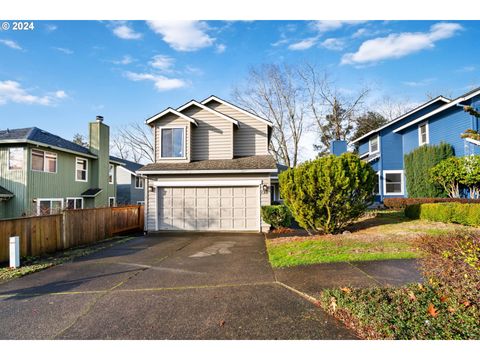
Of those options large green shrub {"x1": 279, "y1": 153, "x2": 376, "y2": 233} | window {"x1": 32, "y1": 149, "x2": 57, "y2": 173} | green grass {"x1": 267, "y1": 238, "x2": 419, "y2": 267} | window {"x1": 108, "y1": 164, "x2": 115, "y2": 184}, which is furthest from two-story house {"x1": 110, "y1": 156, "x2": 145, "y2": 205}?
green grass {"x1": 267, "y1": 238, "x2": 419, "y2": 267}

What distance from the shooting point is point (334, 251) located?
21.4ft

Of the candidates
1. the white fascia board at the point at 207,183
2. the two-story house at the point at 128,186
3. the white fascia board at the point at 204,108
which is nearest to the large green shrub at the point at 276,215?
the white fascia board at the point at 207,183

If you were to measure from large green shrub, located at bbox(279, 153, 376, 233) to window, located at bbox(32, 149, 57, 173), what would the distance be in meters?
14.5

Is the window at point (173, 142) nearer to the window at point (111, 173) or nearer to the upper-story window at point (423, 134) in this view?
the window at point (111, 173)

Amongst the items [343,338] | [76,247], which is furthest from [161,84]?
[343,338]

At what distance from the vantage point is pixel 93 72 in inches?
381

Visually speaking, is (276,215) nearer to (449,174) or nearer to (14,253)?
(14,253)

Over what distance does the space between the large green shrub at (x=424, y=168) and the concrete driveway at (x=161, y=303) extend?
1318 centimetres

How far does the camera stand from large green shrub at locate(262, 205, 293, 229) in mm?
10875

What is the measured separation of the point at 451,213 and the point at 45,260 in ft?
45.7

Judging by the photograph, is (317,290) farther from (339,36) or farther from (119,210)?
(119,210)

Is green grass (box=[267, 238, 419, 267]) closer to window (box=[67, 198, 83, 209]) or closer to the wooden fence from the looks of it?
the wooden fence

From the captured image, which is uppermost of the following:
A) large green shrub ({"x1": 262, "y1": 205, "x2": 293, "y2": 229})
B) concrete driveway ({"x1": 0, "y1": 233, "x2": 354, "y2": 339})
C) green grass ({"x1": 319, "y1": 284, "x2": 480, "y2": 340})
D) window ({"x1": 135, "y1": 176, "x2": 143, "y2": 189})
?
window ({"x1": 135, "y1": 176, "x2": 143, "y2": 189})

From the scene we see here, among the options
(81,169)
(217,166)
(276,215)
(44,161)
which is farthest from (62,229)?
(81,169)
